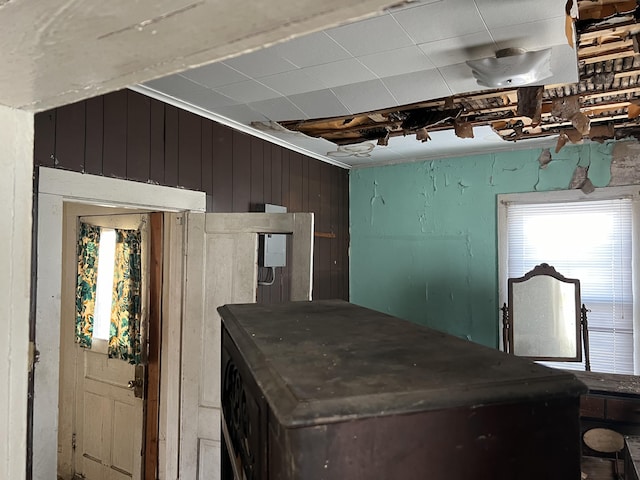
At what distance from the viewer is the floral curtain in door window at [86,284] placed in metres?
3.47

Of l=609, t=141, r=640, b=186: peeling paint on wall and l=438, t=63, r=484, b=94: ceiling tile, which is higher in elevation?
l=438, t=63, r=484, b=94: ceiling tile

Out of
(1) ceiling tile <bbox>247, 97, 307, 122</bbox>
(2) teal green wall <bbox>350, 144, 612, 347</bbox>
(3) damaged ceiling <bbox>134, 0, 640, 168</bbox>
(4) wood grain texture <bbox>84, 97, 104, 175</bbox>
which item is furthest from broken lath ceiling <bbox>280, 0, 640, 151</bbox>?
(4) wood grain texture <bbox>84, 97, 104, 175</bbox>

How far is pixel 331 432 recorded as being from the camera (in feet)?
1.86

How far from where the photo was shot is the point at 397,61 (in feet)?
6.81

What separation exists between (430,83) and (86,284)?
2816 mm

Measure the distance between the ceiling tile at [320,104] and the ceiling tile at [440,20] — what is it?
0.76m

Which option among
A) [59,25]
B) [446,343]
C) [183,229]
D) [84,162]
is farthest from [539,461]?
[183,229]

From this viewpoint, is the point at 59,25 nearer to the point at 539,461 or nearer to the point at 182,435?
the point at 539,461

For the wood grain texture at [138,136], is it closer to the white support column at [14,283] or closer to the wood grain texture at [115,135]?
the wood grain texture at [115,135]

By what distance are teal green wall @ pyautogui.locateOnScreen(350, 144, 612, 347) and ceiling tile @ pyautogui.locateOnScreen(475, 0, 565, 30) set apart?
2440mm

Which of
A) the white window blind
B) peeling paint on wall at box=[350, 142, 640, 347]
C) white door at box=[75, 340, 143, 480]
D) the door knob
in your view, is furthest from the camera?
peeling paint on wall at box=[350, 142, 640, 347]

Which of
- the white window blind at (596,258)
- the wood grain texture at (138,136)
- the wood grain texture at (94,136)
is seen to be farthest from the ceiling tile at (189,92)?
the white window blind at (596,258)

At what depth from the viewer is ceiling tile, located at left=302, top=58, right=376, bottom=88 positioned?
212 centimetres

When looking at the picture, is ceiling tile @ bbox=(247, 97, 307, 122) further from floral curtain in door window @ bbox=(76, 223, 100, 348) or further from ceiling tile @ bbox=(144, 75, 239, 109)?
floral curtain in door window @ bbox=(76, 223, 100, 348)
